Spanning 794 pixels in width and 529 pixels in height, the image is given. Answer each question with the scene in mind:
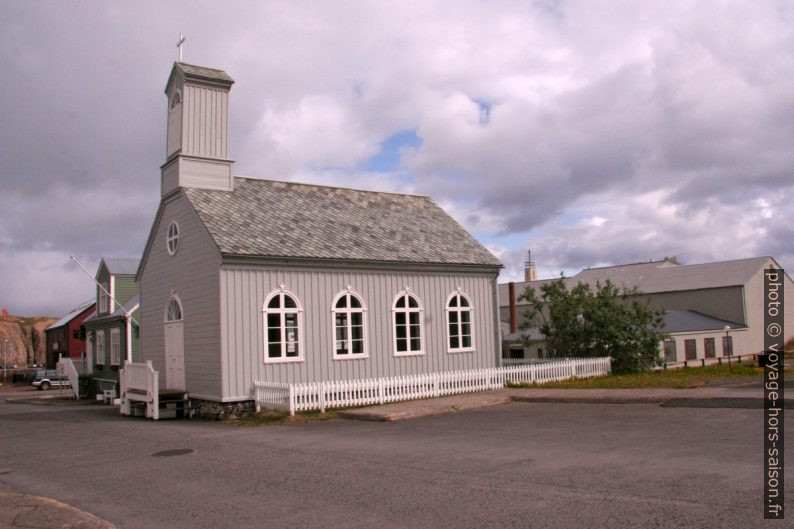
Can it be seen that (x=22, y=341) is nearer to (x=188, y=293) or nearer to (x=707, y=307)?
(x=707, y=307)

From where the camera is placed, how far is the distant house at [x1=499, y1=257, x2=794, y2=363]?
4469cm

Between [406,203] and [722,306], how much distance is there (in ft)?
110

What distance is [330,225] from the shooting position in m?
22.4

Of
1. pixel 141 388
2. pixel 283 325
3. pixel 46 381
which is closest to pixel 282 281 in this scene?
pixel 283 325

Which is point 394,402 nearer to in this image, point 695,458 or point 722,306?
point 695,458

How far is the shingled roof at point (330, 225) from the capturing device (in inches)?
777

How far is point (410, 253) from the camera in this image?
2245 centimetres

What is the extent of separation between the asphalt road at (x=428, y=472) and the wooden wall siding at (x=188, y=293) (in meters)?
3.42

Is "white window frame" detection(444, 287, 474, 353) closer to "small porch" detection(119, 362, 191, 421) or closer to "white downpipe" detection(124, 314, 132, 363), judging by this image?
"small porch" detection(119, 362, 191, 421)

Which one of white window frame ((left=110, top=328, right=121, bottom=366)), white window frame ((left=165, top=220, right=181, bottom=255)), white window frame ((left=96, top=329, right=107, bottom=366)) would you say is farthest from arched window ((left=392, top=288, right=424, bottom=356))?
white window frame ((left=96, top=329, right=107, bottom=366))

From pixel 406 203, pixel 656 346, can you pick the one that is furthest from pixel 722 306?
pixel 406 203

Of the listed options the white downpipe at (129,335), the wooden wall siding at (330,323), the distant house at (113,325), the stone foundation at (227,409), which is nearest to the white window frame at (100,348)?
the distant house at (113,325)

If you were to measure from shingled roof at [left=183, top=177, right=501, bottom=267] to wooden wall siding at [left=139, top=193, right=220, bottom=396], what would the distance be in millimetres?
778

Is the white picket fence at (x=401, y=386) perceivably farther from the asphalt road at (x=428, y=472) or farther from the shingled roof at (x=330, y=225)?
the shingled roof at (x=330, y=225)
